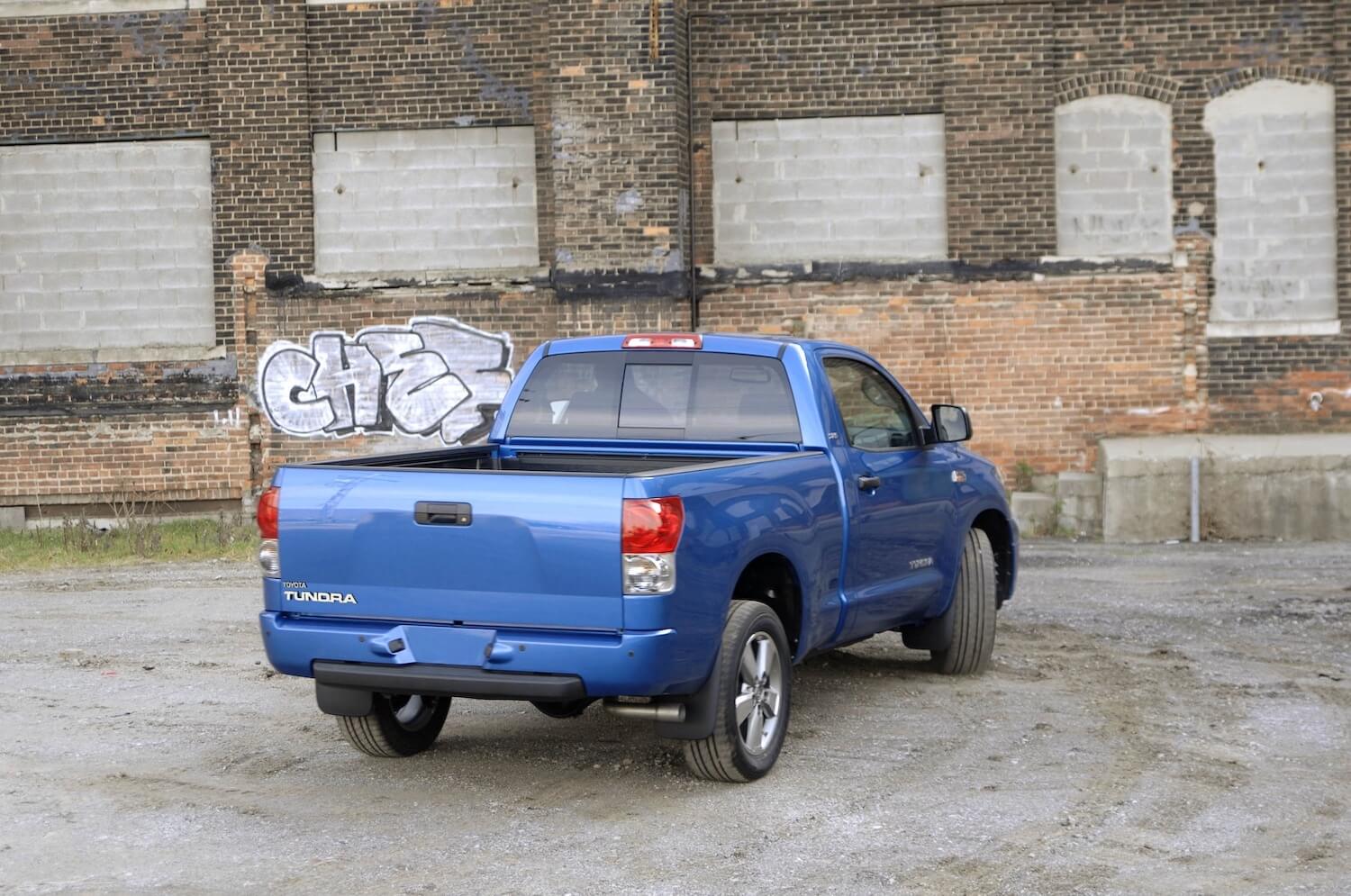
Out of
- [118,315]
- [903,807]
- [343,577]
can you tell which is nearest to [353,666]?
[343,577]

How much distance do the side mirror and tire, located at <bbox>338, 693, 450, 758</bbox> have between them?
2.85 m

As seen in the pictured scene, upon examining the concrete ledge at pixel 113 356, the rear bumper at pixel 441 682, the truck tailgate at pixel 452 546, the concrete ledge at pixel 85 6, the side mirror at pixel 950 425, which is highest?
the concrete ledge at pixel 85 6

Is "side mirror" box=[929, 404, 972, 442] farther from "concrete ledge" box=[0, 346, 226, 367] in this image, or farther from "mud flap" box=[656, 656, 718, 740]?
"concrete ledge" box=[0, 346, 226, 367]

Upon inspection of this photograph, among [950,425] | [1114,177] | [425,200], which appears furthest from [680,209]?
[950,425]

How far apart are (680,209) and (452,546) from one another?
34.9ft

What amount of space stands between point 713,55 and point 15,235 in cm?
761

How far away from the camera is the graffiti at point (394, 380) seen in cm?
1658

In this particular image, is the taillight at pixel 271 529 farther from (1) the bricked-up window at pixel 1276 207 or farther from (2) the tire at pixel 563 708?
(1) the bricked-up window at pixel 1276 207

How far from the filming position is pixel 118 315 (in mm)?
17031

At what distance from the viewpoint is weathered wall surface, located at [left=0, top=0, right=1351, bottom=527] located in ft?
53.0

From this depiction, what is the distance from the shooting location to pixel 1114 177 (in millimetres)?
16344

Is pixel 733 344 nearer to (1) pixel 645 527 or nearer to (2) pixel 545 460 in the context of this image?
(2) pixel 545 460

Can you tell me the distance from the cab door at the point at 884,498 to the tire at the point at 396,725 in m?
1.87

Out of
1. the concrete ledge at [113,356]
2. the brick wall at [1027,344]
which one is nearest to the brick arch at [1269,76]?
the brick wall at [1027,344]
